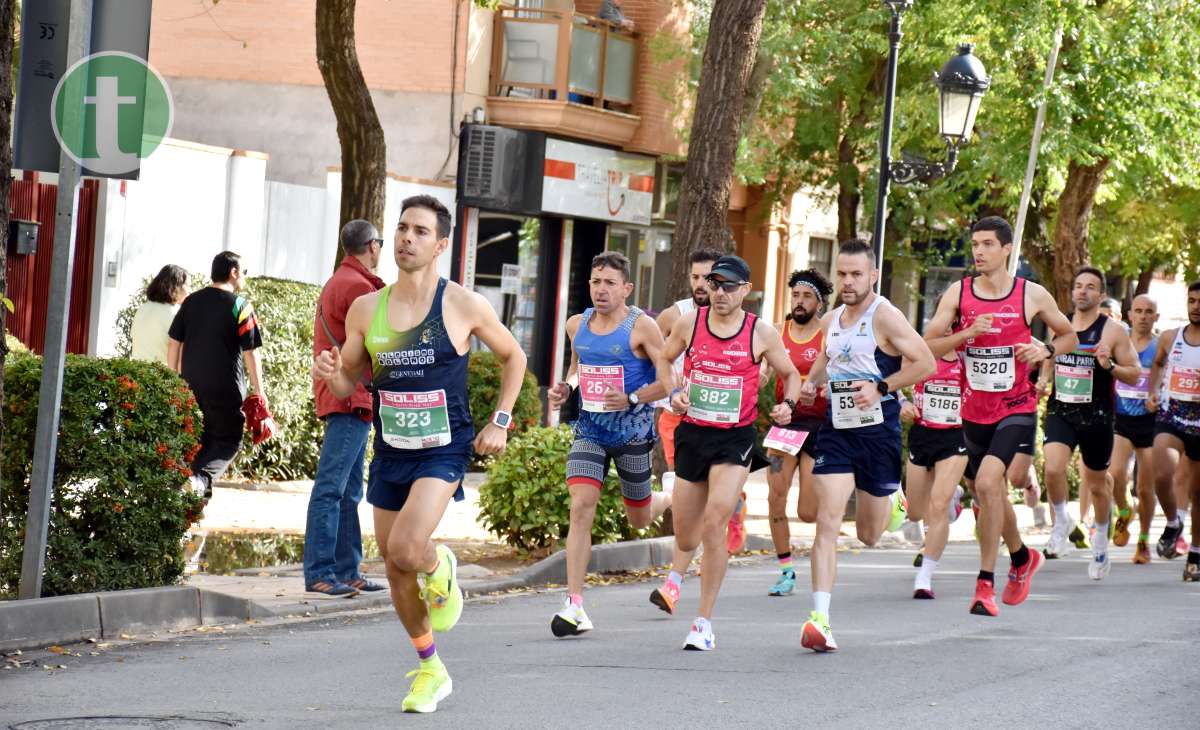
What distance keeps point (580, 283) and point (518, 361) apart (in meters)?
19.9

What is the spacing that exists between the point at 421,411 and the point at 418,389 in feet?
0.30

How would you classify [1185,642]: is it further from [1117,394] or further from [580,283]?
[580,283]

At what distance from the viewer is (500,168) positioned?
2433cm

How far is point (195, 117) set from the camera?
25953 millimetres

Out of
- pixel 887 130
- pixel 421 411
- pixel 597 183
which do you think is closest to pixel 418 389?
pixel 421 411

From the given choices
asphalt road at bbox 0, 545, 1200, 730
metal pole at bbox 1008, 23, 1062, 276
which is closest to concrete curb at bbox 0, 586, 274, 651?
asphalt road at bbox 0, 545, 1200, 730

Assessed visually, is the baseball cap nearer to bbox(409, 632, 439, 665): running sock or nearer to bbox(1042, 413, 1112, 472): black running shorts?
bbox(409, 632, 439, 665): running sock

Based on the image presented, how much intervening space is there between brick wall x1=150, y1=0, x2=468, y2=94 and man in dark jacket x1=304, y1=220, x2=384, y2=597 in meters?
14.5

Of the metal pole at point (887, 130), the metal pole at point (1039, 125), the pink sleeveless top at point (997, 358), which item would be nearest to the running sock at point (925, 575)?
the pink sleeveless top at point (997, 358)

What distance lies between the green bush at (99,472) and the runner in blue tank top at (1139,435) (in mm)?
7868

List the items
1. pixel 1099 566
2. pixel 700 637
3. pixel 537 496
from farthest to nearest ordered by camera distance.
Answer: pixel 1099 566, pixel 537 496, pixel 700 637

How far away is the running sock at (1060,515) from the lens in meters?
13.8

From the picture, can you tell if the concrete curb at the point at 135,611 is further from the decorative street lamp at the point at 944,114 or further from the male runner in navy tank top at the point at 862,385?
the decorative street lamp at the point at 944,114

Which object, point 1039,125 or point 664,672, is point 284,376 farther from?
point 1039,125
